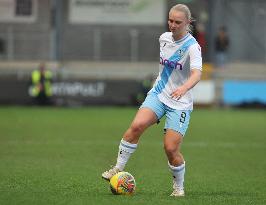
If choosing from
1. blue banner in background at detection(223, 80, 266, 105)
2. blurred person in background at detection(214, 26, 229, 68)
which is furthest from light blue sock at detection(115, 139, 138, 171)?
blurred person in background at detection(214, 26, 229, 68)

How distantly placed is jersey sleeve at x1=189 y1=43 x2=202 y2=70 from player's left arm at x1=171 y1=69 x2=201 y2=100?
0.23 feet

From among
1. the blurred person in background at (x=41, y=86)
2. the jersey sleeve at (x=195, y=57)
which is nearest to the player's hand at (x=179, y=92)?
the jersey sleeve at (x=195, y=57)

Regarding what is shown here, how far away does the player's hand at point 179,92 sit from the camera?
9789mm

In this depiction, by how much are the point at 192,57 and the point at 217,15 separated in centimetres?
2877

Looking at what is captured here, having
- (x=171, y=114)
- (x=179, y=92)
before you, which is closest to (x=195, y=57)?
(x=179, y=92)

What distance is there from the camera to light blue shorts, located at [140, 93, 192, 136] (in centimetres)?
1027

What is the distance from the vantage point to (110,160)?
1549 cm

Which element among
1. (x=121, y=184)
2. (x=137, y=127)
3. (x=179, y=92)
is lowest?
(x=121, y=184)

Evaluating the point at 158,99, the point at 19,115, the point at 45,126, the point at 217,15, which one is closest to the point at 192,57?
the point at 158,99

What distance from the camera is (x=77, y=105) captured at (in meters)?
33.2

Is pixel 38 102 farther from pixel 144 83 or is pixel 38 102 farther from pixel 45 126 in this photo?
pixel 45 126

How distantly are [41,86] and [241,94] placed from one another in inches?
314

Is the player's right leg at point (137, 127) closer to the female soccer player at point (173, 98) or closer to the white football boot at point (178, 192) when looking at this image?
the female soccer player at point (173, 98)

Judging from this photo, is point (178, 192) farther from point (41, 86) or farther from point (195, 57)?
point (41, 86)
